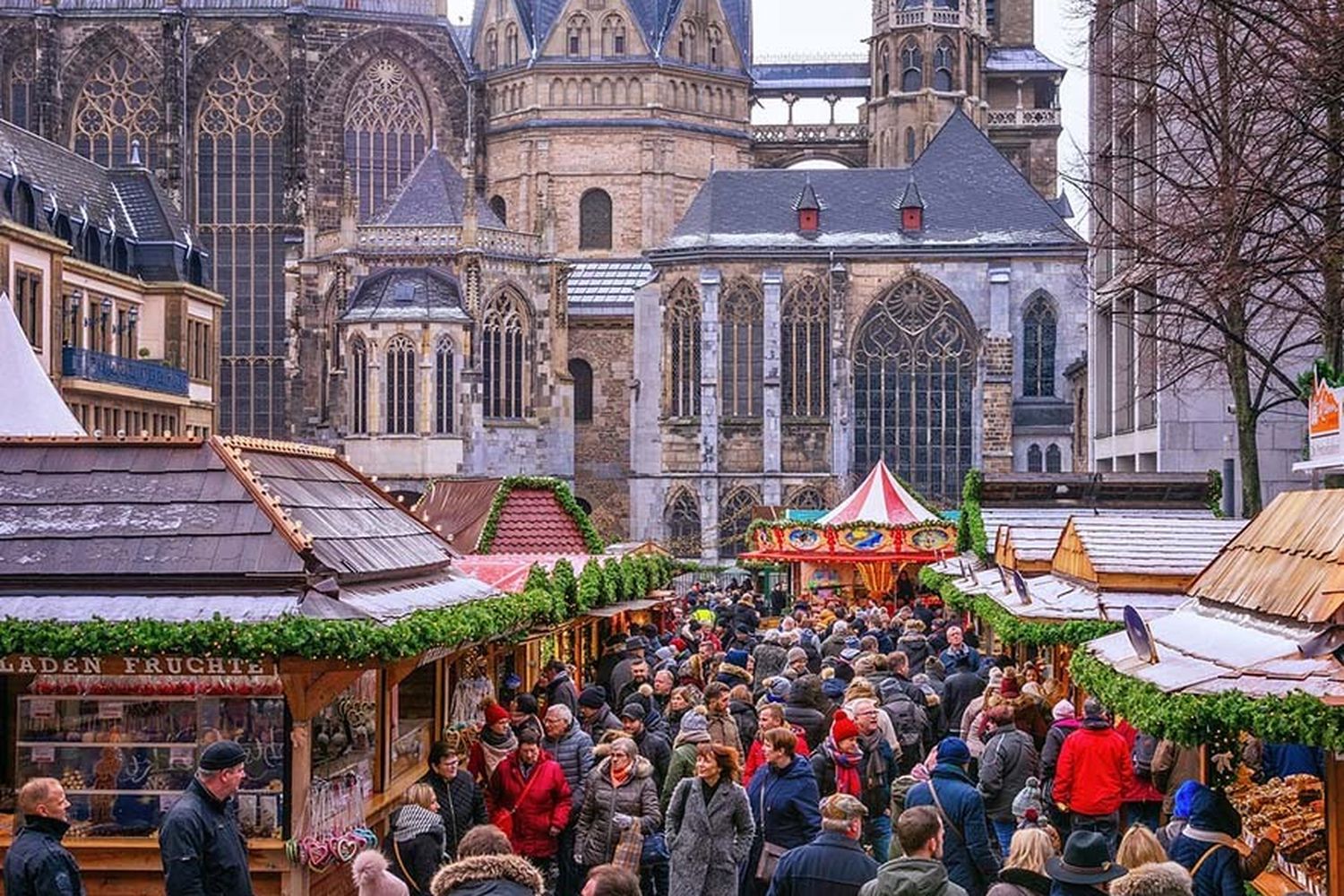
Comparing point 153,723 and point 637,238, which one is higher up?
point 637,238

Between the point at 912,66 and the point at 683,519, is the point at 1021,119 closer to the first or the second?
the point at 912,66

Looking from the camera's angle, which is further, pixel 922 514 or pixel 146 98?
pixel 146 98

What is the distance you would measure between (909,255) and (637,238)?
9.10 meters

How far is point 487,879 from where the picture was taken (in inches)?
287

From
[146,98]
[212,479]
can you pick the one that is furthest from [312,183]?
[212,479]

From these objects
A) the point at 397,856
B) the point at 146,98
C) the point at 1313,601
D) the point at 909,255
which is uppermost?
the point at 146,98

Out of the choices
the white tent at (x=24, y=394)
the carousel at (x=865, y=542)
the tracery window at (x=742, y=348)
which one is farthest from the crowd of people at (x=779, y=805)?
the tracery window at (x=742, y=348)

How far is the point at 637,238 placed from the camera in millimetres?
68188

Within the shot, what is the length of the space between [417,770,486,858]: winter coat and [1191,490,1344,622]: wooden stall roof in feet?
13.4

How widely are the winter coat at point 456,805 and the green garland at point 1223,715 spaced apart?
3.71 metres

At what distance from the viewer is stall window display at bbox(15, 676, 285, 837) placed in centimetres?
1206

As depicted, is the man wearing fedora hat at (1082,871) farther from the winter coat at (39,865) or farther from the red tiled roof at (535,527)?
the red tiled roof at (535,527)

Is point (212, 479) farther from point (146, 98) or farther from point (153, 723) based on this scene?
point (146, 98)

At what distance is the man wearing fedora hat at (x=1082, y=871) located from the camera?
8.86 meters
